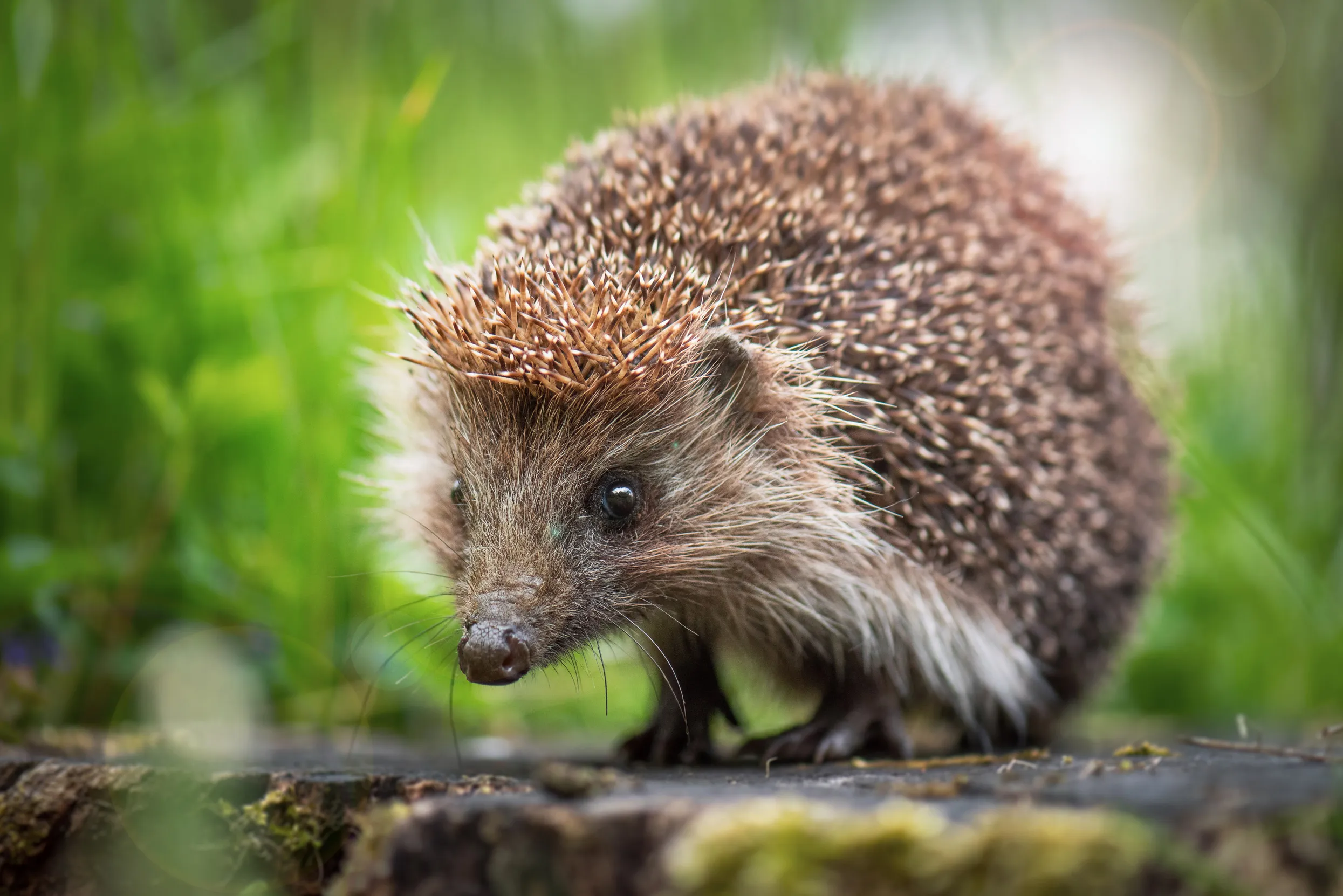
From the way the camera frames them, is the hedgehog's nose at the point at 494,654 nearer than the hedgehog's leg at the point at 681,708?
Yes

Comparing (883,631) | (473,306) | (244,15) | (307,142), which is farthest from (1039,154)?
(244,15)

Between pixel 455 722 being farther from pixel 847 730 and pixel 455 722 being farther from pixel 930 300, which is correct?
pixel 930 300

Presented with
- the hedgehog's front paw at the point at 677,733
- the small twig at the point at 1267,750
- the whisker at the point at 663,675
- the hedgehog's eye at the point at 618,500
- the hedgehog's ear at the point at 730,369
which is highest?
the hedgehog's ear at the point at 730,369

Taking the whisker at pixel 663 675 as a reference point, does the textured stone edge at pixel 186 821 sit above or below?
below

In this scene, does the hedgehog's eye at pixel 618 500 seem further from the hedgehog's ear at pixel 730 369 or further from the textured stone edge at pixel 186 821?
the textured stone edge at pixel 186 821

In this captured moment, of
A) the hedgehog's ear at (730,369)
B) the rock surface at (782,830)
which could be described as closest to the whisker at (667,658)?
the rock surface at (782,830)

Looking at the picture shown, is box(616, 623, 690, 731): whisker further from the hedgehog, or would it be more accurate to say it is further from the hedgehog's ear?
the hedgehog's ear

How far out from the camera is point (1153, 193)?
507cm

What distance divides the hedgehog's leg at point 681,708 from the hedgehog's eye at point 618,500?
396 mm

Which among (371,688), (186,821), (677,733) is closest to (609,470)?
(677,733)

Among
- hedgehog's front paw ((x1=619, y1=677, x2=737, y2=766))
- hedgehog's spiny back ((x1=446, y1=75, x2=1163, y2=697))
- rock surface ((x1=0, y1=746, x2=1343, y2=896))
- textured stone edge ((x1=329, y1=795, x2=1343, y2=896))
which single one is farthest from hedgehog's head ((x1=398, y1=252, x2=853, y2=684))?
textured stone edge ((x1=329, y1=795, x2=1343, y2=896))

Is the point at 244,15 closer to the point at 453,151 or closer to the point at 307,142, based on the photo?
the point at 453,151

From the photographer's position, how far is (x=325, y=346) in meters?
3.95

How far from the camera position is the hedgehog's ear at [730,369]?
2498 millimetres
